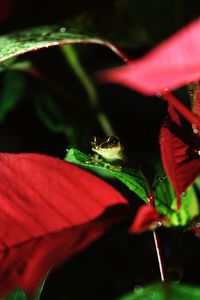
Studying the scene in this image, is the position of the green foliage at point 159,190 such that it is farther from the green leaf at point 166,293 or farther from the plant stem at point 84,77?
the plant stem at point 84,77

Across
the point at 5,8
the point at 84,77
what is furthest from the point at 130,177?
the point at 84,77

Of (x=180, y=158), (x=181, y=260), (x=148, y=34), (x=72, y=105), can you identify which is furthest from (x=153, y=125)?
(x=180, y=158)

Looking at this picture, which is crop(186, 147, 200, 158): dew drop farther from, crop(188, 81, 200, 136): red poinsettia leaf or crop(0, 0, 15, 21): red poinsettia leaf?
crop(0, 0, 15, 21): red poinsettia leaf

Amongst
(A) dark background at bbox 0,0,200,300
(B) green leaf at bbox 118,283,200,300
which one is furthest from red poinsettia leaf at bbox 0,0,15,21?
(B) green leaf at bbox 118,283,200,300

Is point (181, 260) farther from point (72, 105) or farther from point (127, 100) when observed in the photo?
point (127, 100)

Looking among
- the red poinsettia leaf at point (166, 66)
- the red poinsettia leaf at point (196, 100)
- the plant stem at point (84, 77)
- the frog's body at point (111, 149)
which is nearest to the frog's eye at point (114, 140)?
the frog's body at point (111, 149)

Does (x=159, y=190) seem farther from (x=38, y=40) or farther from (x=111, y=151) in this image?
(x=38, y=40)
